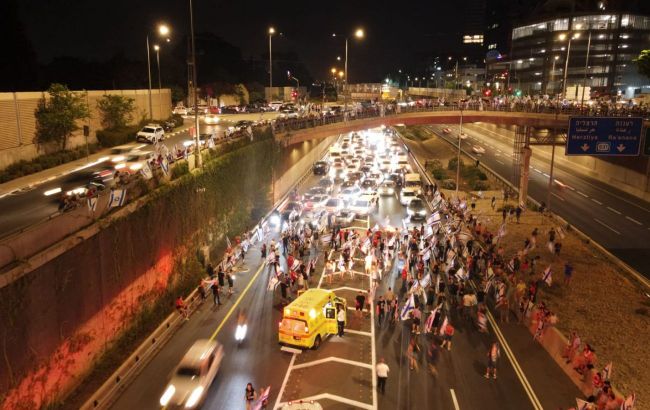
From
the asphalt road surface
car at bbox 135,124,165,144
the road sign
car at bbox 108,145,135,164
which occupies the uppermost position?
the road sign

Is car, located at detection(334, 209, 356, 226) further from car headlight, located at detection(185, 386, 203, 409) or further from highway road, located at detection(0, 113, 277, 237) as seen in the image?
car headlight, located at detection(185, 386, 203, 409)

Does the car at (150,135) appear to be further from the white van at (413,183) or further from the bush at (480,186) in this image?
the bush at (480,186)

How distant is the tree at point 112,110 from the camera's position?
41438 millimetres

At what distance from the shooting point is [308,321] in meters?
18.3

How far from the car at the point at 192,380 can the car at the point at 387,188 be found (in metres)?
32.8

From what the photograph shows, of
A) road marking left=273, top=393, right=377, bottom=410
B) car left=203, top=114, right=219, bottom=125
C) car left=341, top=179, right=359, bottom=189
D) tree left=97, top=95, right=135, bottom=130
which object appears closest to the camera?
road marking left=273, top=393, right=377, bottom=410

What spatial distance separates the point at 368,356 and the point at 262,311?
226 inches

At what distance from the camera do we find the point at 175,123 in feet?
180

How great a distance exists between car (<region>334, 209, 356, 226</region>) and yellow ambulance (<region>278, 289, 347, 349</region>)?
644 inches

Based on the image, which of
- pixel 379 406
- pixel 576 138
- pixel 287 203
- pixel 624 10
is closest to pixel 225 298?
pixel 379 406

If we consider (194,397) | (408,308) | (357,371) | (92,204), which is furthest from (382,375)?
(92,204)

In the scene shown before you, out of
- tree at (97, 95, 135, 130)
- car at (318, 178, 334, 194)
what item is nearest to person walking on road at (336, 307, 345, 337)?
car at (318, 178, 334, 194)

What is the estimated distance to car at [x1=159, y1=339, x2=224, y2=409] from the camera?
14969 mm

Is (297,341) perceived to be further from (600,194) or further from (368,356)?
(600,194)
